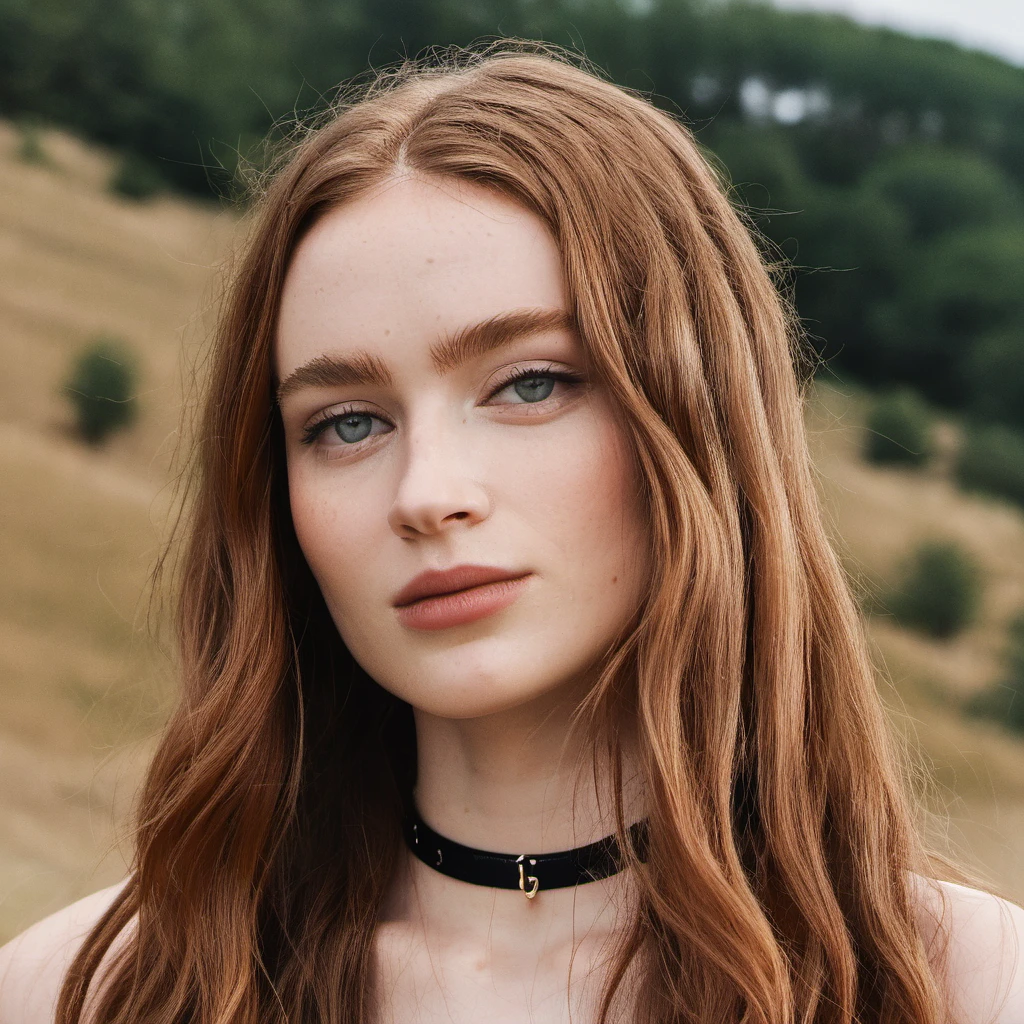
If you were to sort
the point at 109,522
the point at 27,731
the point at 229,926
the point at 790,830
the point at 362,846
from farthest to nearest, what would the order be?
the point at 109,522
the point at 27,731
the point at 362,846
the point at 229,926
the point at 790,830

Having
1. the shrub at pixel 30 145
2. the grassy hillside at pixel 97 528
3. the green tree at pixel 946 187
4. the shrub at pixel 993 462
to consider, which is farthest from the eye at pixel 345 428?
the shrub at pixel 993 462

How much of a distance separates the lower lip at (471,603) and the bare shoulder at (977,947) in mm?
669

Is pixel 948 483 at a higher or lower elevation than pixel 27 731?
higher

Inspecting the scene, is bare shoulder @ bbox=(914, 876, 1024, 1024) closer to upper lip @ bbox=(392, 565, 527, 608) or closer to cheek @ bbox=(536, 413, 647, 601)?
cheek @ bbox=(536, 413, 647, 601)

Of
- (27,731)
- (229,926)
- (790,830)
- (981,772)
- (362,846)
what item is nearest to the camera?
(790,830)

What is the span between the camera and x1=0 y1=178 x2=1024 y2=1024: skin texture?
1.57m

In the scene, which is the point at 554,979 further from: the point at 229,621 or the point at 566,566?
the point at 229,621

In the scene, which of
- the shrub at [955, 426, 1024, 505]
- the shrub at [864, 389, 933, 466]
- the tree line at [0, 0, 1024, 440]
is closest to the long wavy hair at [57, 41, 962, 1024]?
the tree line at [0, 0, 1024, 440]

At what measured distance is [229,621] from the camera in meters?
1.97

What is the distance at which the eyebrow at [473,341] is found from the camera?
1.58 m

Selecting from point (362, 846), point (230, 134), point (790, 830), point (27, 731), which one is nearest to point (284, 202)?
point (362, 846)

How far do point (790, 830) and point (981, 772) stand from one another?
22.2 feet

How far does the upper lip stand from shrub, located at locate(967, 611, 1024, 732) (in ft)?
24.2

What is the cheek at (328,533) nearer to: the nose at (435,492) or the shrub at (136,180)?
the nose at (435,492)
